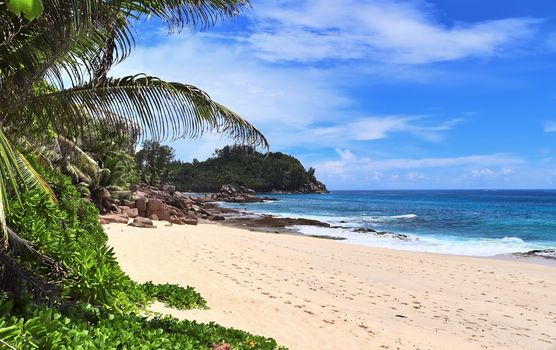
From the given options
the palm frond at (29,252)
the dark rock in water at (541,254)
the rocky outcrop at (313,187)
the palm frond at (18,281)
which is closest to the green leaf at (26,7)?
the palm frond at (18,281)

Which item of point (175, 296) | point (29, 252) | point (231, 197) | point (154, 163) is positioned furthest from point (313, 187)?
point (29, 252)

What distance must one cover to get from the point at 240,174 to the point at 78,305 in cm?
11094

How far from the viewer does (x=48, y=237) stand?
5414mm

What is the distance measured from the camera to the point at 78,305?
468 cm

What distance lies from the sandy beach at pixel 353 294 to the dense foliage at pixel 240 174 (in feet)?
307

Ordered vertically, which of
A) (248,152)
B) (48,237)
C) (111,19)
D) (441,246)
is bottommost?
(441,246)

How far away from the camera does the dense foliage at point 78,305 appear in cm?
328

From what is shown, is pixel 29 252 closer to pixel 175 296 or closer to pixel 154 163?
pixel 175 296

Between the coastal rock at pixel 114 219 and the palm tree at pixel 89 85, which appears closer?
the palm tree at pixel 89 85

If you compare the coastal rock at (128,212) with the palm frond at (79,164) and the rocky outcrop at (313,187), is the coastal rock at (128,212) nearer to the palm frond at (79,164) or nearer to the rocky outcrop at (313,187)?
the palm frond at (79,164)

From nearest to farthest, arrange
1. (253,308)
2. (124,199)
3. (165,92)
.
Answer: (165,92)
(253,308)
(124,199)

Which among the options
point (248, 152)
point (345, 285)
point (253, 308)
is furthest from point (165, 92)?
point (345, 285)

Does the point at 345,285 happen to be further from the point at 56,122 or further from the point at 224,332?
the point at 56,122

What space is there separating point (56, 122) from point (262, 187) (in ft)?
379
